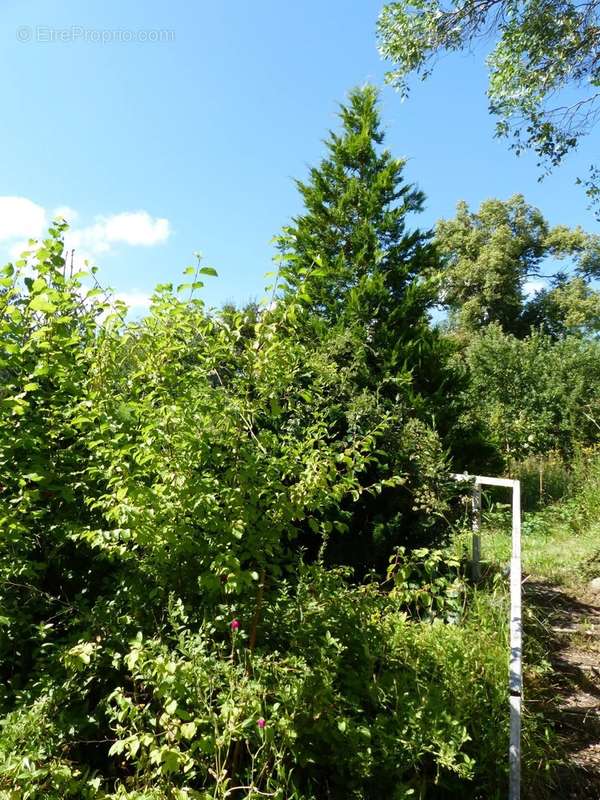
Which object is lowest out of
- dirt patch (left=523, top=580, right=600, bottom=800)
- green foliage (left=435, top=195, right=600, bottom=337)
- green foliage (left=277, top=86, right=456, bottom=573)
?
dirt patch (left=523, top=580, right=600, bottom=800)

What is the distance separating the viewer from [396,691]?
2.09 m

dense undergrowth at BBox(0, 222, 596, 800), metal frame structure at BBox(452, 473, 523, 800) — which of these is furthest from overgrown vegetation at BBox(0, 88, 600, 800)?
metal frame structure at BBox(452, 473, 523, 800)

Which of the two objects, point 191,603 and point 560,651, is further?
point 560,651

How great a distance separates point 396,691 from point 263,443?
1089 millimetres

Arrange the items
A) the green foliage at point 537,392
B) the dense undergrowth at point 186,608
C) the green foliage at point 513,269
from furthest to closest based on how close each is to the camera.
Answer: the green foliage at point 513,269 < the green foliage at point 537,392 < the dense undergrowth at point 186,608

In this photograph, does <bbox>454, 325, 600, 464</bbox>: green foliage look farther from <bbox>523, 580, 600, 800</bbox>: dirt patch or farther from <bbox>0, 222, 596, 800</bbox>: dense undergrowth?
<bbox>0, 222, 596, 800</bbox>: dense undergrowth

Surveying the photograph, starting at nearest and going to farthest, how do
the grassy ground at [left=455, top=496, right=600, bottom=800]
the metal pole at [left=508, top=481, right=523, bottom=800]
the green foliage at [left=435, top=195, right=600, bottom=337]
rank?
the metal pole at [left=508, top=481, right=523, bottom=800], the grassy ground at [left=455, top=496, right=600, bottom=800], the green foliage at [left=435, top=195, right=600, bottom=337]

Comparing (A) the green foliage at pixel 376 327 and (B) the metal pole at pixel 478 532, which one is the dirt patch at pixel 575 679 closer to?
(B) the metal pole at pixel 478 532

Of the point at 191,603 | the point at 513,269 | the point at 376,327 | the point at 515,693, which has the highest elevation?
the point at 513,269

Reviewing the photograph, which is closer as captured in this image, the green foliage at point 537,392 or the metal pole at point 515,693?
the metal pole at point 515,693

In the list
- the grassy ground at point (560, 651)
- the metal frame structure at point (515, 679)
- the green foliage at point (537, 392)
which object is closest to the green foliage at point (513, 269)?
the green foliage at point (537, 392)

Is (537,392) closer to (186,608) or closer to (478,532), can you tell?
(478,532)

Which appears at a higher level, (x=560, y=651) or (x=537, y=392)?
(x=537, y=392)

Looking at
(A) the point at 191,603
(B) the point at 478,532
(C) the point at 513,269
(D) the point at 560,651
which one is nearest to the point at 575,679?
(D) the point at 560,651
